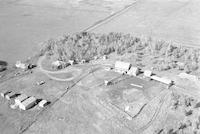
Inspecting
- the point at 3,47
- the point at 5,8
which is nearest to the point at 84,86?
the point at 3,47

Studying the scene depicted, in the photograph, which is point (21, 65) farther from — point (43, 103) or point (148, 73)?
point (148, 73)

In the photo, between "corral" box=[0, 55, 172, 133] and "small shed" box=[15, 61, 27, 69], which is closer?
"corral" box=[0, 55, 172, 133]

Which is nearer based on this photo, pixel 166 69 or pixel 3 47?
pixel 166 69

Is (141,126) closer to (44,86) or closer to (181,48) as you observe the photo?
(44,86)

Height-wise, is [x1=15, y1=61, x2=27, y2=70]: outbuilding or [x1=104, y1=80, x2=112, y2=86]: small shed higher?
[x1=15, y1=61, x2=27, y2=70]: outbuilding

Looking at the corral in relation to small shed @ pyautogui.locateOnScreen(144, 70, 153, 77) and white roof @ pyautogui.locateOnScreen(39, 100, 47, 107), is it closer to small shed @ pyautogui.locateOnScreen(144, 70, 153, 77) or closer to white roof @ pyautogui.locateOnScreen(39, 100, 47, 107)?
white roof @ pyautogui.locateOnScreen(39, 100, 47, 107)

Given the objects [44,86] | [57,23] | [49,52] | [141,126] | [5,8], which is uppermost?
[5,8]

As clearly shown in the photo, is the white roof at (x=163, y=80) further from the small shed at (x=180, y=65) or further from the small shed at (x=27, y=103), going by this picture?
the small shed at (x=27, y=103)

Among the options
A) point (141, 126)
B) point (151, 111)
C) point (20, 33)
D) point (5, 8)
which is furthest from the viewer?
point (5, 8)

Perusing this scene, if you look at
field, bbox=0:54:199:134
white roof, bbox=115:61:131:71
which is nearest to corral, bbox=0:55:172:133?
field, bbox=0:54:199:134
